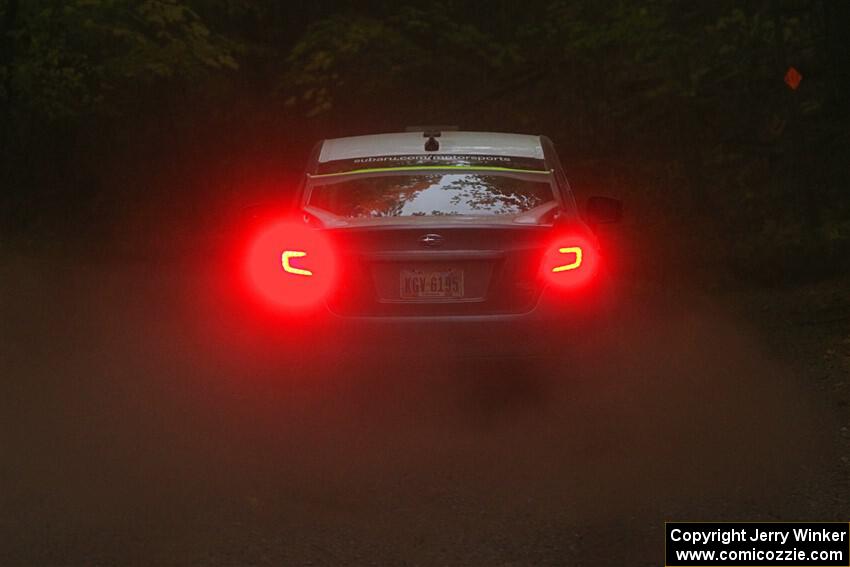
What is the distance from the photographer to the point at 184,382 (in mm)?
9117

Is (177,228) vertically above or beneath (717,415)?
above

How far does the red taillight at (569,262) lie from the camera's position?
24.5ft

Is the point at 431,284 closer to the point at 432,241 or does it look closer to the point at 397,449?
the point at 432,241

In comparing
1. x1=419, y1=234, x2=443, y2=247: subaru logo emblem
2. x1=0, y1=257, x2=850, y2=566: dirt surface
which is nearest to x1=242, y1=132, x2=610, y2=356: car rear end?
x1=419, y1=234, x2=443, y2=247: subaru logo emblem

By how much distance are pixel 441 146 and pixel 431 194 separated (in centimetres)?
97

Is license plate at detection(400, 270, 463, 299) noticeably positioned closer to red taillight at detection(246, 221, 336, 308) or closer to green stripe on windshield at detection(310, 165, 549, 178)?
red taillight at detection(246, 221, 336, 308)

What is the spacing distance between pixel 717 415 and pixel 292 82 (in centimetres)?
1124

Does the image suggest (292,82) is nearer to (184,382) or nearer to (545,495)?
(184,382)

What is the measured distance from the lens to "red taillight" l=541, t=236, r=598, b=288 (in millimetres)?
7453

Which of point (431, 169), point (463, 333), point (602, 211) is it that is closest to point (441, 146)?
point (431, 169)

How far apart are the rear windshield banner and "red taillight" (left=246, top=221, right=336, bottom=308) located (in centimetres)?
83

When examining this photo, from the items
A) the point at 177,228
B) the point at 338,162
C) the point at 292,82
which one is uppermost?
the point at 292,82

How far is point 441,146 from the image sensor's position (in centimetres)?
884

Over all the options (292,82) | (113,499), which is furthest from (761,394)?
(292,82)
